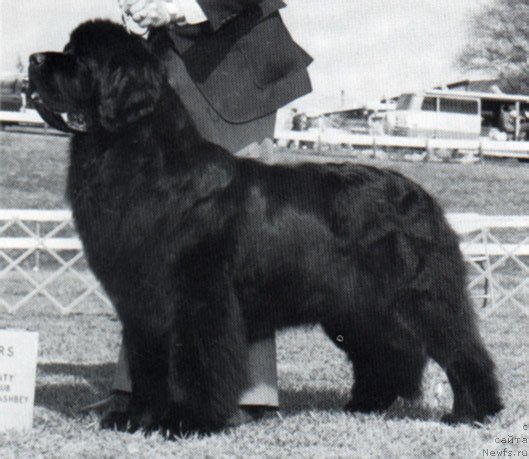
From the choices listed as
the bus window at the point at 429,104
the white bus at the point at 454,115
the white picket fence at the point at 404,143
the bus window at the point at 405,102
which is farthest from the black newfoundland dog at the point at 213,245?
the bus window at the point at 429,104

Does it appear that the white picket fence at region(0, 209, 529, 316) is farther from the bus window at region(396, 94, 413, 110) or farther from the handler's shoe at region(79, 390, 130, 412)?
the bus window at region(396, 94, 413, 110)

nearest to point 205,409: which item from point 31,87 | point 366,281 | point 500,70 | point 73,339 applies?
point 366,281

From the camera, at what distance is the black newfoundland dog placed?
3.04 metres

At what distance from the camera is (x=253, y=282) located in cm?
322

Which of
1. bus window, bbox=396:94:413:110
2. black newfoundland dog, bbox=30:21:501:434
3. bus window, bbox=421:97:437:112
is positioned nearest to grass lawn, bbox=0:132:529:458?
black newfoundland dog, bbox=30:21:501:434

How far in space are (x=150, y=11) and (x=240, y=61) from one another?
455mm

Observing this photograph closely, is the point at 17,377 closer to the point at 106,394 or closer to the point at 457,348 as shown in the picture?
the point at 106,394

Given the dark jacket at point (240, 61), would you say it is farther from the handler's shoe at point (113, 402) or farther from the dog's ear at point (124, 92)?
the handler's shoe at point (113, 402)

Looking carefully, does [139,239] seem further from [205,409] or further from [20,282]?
[20,282]

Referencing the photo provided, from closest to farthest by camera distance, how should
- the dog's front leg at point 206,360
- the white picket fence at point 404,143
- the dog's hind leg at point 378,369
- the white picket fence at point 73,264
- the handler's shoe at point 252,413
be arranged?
1. the dog's front leg at point 206,360
2. the handler's shoe at point 252,413
3. the dog's hind leg at point 378,369
4. the white picket fence at point 73,264
5. the white picket fence at point 404,143

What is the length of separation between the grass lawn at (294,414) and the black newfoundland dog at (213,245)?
160 millimetres

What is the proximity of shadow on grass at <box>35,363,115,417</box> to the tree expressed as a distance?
25174mm

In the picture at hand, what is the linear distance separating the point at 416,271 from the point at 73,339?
10.7 ft

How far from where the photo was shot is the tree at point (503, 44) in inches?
1113
